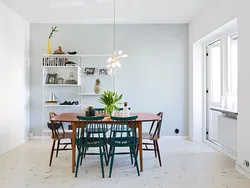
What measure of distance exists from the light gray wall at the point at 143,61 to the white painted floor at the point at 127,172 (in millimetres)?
1447

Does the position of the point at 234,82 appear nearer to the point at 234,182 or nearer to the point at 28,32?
the point at 234,182

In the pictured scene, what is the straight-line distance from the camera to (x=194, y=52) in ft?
18.0

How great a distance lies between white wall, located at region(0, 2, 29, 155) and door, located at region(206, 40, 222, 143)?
4062mm

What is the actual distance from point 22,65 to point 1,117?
1409 millimetres

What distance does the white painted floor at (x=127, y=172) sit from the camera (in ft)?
9.82

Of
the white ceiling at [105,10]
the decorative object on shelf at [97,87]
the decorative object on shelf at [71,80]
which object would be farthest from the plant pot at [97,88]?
the white ceiling at [105,10]

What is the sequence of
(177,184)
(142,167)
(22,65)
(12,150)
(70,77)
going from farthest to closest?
1. (70,77)
2. (22,65)
3. (12,150)
4. (142,167)
5. (177,184)

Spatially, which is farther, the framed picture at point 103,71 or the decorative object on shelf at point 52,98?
the framed picture at point 103,71

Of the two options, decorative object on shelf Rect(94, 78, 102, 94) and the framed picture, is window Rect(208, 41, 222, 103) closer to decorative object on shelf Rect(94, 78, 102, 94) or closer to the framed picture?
the framed picture

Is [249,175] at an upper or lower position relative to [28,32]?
lower

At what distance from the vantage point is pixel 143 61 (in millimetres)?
5793

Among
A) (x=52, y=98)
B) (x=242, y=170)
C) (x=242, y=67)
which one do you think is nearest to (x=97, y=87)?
(x=52, y=98)

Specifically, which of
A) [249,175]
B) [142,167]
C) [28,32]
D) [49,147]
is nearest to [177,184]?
[142,167]

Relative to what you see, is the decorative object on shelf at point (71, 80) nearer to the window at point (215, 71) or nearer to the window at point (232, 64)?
the window at point (215, 71)
